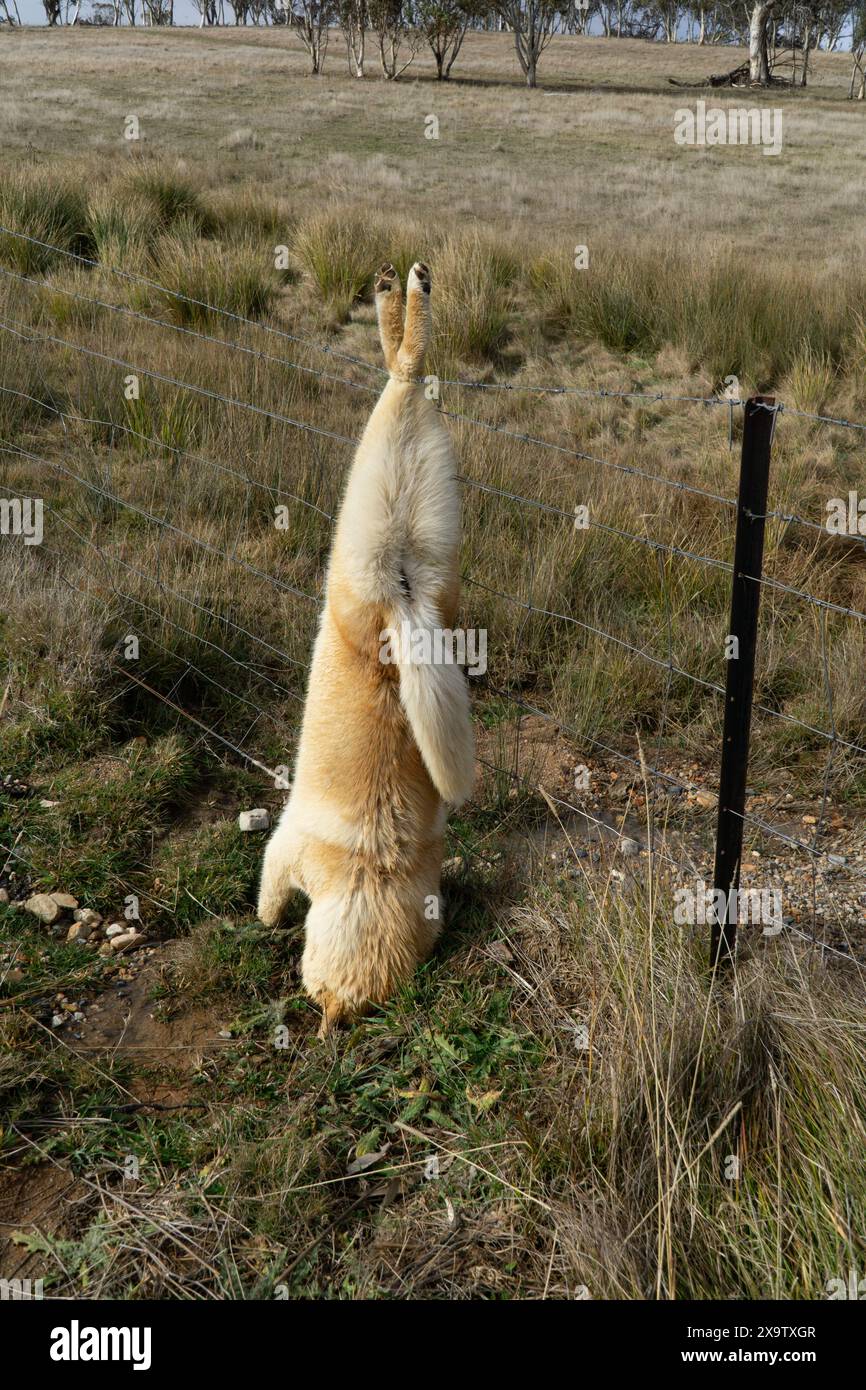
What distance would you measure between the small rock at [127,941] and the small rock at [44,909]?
221 millimetres

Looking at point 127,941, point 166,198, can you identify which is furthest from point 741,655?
point 166,198

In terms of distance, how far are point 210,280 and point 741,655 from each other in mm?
8178

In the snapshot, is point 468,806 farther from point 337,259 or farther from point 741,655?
point 337,259

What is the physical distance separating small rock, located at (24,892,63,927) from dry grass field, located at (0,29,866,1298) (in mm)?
49

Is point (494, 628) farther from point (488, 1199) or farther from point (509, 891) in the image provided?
point (488, 1199)

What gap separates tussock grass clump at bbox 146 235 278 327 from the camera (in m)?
8.80

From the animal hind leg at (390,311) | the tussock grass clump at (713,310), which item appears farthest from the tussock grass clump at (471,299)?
the animal hind leg at (390,311)

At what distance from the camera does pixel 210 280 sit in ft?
30.3

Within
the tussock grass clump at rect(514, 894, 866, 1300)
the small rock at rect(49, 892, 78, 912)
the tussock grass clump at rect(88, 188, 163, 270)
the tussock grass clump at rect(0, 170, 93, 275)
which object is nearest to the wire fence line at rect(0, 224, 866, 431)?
the tussock grass clump at rect(88, 188, 163, 270)

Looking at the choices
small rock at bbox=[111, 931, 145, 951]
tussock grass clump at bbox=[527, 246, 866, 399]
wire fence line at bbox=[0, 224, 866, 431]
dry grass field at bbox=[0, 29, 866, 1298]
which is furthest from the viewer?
tussock grass clump at bbox=[527, 246, 866, 399]

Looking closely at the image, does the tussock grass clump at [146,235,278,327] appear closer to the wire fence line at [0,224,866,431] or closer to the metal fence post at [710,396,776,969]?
the wire fence line at [0,224,866,431]

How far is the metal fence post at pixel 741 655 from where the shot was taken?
242 centimetres

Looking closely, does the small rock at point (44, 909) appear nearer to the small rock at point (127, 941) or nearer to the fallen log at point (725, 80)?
the small rock at point (127, 941)

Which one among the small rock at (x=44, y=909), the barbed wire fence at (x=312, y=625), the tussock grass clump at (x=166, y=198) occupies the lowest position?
the small rock at (x=44, y=909)
